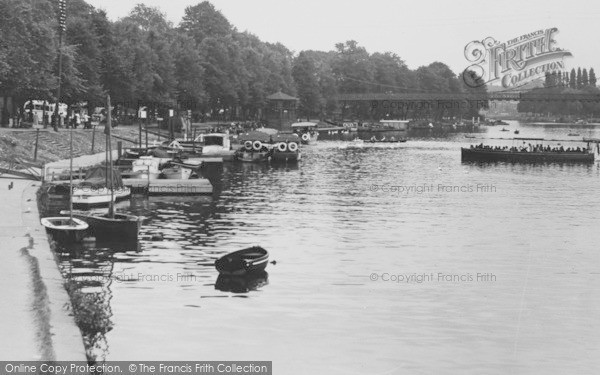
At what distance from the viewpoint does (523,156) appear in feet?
484

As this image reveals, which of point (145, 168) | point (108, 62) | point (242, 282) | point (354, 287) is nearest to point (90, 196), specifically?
point (145, 168)

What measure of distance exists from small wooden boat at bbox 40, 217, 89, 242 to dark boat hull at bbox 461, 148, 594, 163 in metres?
104

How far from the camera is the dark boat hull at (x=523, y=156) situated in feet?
481

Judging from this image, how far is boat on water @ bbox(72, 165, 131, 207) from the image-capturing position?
64.6m

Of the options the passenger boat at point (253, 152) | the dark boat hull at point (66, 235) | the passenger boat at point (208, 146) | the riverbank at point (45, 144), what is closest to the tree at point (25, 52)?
the riverbank at point (45, 144)

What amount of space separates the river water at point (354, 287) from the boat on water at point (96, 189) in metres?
2.56

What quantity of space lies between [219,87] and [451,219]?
12037 cm

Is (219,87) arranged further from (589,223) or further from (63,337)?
(63,337)

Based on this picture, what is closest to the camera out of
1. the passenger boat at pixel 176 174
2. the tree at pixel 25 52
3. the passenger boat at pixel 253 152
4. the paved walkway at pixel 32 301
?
the paved walkway at pixel 32 301

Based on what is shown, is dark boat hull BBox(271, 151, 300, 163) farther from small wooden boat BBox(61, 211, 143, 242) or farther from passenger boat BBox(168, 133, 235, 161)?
small wooden boat BBox(61, 211, 143, 242)

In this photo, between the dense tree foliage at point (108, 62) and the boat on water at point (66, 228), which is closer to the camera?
the boat on water at point (66, 228)

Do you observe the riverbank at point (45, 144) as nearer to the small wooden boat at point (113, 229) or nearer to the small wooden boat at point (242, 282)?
the small wooden boat at point (113, 229)

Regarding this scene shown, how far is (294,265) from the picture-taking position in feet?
156

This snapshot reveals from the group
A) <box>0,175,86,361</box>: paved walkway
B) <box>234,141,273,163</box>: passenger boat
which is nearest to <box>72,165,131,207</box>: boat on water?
<box>0,175,86,361</box>: paved walkway
